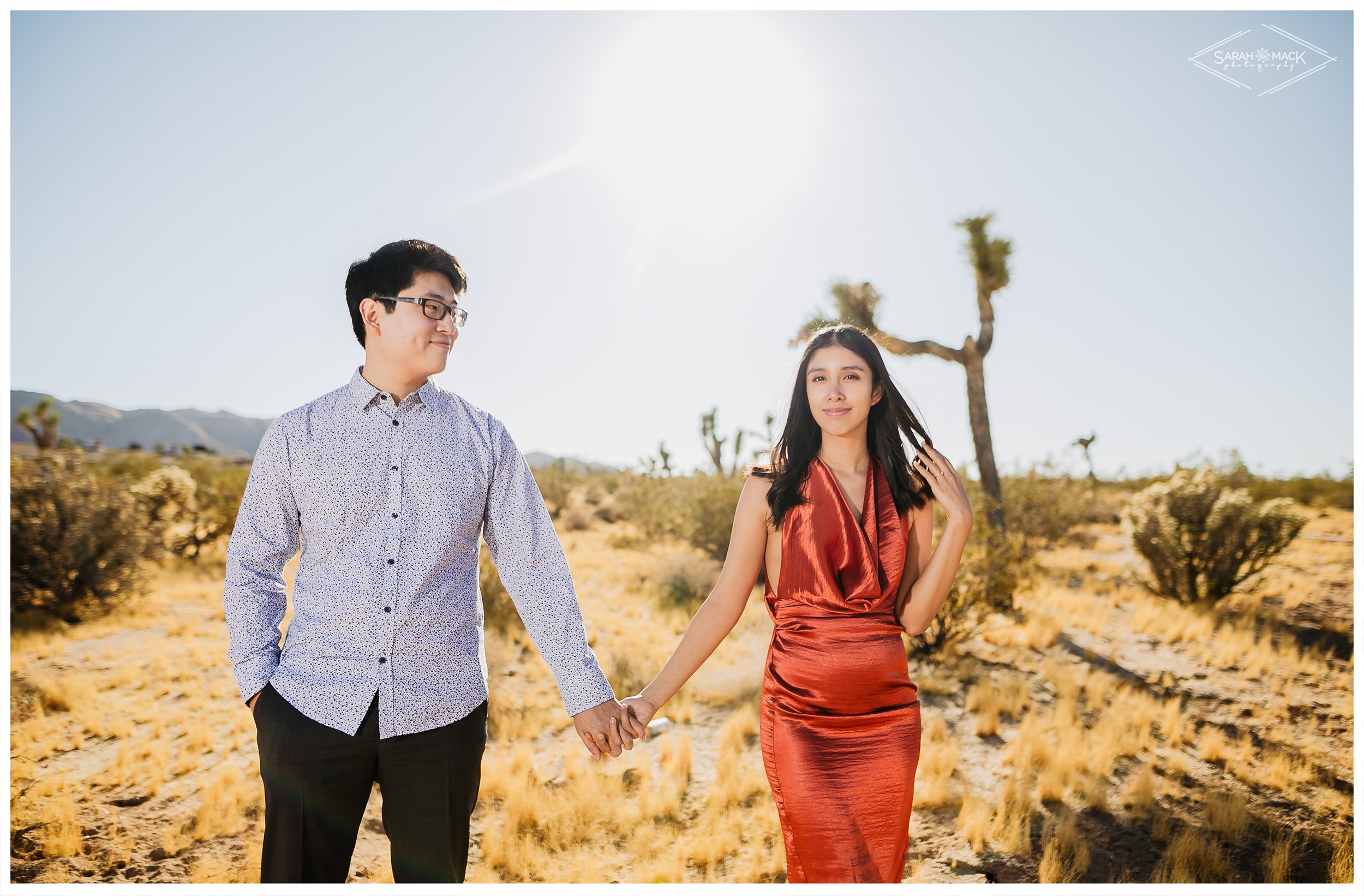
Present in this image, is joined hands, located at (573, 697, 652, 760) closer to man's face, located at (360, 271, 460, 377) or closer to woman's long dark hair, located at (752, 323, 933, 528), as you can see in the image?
woman's long dark hair, located at (752, 323, 933, 528)

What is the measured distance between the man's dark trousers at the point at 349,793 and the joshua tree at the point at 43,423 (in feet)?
101

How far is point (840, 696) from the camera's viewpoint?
2.10 metres

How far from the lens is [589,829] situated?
12.4 ft

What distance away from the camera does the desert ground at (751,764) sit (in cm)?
345

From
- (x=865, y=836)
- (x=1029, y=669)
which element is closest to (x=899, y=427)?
(x=865, y=836)

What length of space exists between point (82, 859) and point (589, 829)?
254 cm

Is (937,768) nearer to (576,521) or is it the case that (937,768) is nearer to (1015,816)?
(1015,816)

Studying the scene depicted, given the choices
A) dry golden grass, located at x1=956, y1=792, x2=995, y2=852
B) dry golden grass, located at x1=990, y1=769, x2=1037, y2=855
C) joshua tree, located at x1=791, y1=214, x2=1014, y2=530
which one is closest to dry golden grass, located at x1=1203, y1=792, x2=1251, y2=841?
dry golden grass, located at x1=990, y1=769, x2=1037, y2=855

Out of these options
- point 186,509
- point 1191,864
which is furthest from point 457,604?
point 186,509

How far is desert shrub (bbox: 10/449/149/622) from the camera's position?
7965 millimetres

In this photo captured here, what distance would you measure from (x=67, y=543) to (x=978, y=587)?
10.3 meters

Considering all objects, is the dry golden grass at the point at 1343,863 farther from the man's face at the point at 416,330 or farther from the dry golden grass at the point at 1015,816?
the man's face at the point at 416,330

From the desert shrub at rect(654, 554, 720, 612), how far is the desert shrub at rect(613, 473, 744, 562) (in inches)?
18.0

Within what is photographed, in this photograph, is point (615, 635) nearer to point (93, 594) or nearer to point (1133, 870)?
point (1133, 870)
